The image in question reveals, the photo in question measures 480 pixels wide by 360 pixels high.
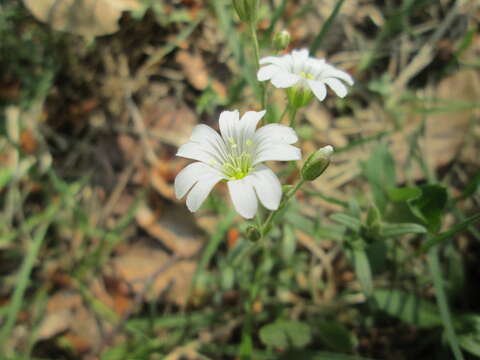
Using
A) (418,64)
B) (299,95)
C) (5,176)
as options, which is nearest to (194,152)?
(299,95)

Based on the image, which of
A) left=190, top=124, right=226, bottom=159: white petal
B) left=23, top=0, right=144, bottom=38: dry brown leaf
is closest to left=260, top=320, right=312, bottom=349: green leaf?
left=190, top=124, right=226, bottom=159: white petal

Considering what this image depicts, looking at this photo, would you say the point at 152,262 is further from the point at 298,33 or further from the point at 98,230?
the point at 298,33

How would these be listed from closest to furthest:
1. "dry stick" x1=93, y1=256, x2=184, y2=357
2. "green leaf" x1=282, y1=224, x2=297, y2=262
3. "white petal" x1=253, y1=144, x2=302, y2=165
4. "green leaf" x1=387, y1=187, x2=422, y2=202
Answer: "white petal" x1=253, y1=144, x2=302, y2=165 < "green leaf" x1=387, y1=187, x2=422, y2=202 < "green leaf" x1=282, y1=224, x2=297, y2=262 < "dry stick" x1=93, y1=256, x2=184, y2=357

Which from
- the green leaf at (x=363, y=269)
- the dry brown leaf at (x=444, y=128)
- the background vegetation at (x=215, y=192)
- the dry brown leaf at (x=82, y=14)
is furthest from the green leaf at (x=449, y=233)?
the dry brown leaf at (x=82, y=14)

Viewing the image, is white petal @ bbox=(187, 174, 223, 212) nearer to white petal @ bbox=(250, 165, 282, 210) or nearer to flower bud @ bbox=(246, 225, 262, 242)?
white petal @ bbox=(250, 165, 282, 210)

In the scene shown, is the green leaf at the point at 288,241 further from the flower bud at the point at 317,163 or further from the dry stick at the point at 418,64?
the dry stick at the point at 418,64

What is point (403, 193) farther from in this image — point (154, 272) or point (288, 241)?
point (154, 272)
